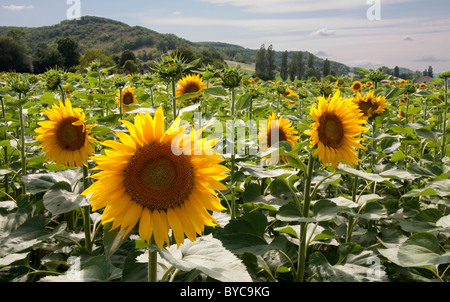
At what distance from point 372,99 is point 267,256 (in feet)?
6.17

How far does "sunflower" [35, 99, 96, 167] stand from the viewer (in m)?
2.22

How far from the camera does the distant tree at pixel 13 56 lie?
27609 millimetres

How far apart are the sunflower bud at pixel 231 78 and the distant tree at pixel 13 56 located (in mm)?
28826

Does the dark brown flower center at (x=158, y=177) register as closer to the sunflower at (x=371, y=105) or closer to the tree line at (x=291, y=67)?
the sunflower at (x=371, y=105)

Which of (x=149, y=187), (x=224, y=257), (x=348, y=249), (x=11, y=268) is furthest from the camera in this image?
(x=348, y=249)

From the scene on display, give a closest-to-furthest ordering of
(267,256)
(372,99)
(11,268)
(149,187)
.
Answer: (149,187) < (11,268) < (267,256) < (372,99)

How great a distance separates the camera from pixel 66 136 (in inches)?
91.1

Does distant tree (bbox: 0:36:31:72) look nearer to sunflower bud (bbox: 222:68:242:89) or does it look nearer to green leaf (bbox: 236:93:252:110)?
sunflower bud (bbox: 222:68:242:89)

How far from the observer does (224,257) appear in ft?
4.17

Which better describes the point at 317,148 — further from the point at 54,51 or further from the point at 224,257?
the point at 54,51

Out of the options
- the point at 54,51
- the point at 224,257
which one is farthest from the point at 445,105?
the point at 54,51

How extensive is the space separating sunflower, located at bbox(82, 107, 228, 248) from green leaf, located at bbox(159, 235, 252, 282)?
6 centimetres

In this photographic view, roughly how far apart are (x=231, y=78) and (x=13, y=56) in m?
36.1

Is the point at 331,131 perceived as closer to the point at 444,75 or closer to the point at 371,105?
the point at 371,105
